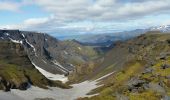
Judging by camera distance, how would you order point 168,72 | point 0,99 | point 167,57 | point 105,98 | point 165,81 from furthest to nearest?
point 0,99 < point 167,57 < point 168,72 < point 165,81 < point 105,98

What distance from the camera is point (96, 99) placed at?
106m

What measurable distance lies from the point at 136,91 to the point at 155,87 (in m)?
5.25

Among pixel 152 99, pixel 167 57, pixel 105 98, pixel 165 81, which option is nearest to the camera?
pixel 152 99

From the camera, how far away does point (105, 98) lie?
102875 mm

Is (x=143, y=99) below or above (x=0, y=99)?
above

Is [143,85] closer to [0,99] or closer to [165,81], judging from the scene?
[165,81]

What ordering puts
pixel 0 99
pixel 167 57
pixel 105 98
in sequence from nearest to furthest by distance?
pixel 105 98 → pixel 167 57 → pixel 0 99

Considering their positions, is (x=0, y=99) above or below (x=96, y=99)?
below

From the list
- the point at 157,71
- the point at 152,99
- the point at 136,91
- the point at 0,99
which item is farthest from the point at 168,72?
the point at 0,99

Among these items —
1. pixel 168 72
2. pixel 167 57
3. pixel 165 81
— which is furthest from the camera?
pixel 167 57

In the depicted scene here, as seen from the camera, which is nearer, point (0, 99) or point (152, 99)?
point (152, 99)

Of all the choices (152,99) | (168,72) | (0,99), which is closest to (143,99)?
(152,99)

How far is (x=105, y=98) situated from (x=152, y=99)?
13.2 m

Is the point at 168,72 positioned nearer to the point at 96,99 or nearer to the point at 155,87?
the point at 155,87
